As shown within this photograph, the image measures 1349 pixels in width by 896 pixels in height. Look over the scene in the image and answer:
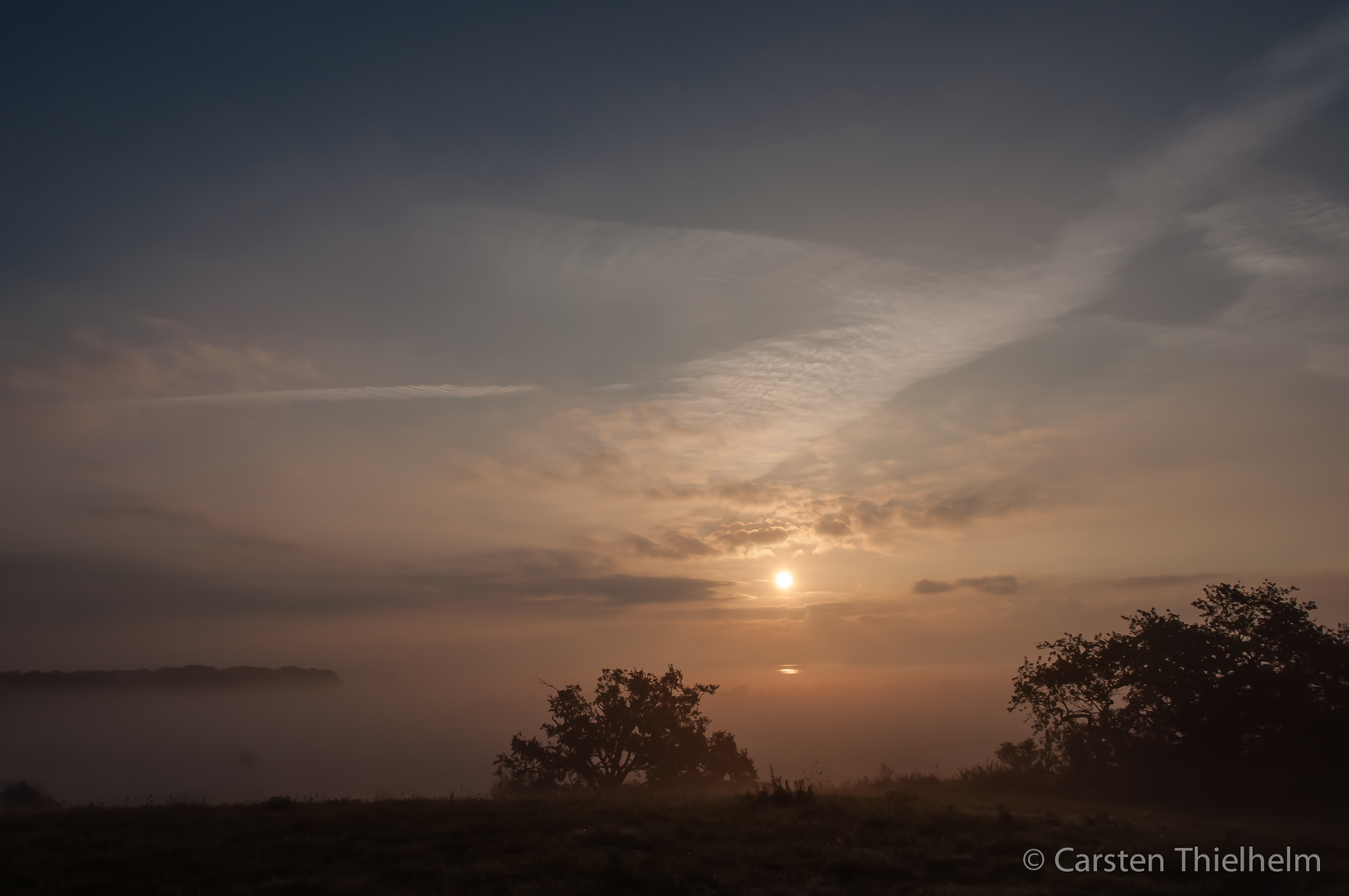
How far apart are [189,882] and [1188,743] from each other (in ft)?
122

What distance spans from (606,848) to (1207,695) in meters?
29.0

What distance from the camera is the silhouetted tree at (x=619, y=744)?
37781 millimetres

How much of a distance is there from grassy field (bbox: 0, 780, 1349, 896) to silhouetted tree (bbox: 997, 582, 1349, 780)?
705 centimetres

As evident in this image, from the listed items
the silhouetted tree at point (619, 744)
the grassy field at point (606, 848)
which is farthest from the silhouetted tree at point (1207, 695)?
the silhouetted tree at point (619, 744)

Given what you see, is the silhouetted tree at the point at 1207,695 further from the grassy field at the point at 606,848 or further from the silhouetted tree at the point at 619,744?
the silhouetted tree at the point at 619,744

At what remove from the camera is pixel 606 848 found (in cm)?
1811

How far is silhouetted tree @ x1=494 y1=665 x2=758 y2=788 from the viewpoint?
37781mm

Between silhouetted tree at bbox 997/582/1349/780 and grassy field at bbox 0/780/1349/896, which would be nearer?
grassy field at bbox 0/780/1349/896

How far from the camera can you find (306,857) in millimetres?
16688

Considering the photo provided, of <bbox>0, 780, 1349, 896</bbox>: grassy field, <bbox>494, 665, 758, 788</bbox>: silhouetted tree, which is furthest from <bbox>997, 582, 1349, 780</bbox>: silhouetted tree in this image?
<bbox>494, 665, 758, 788</bbox>: silhouetted tree

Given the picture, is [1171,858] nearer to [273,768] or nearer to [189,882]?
[189,882]

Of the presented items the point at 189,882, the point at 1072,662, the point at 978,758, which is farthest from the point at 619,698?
the point at 189,882

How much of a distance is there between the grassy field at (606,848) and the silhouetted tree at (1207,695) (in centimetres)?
705

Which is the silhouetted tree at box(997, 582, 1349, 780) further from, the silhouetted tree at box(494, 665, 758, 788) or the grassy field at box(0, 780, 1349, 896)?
the silhouetted tree at box(494, 665, 758, 788)
